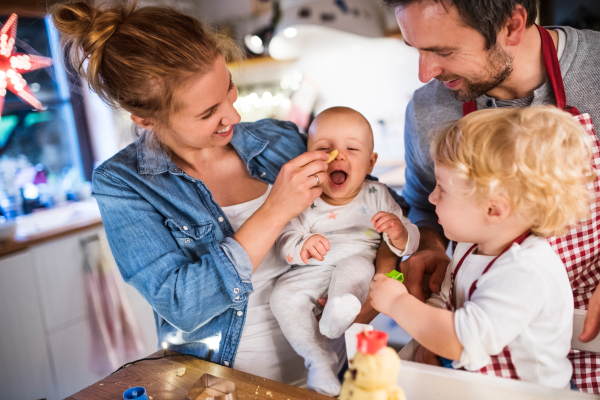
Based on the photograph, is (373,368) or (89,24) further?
(89,24)

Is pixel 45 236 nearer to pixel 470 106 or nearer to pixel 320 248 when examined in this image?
pixel 320 248

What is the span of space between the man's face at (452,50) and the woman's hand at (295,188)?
404mm

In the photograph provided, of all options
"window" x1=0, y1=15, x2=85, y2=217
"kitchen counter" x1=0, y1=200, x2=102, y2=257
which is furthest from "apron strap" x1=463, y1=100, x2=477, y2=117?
"window" x1=0, y1=15, x2=85, y2=217

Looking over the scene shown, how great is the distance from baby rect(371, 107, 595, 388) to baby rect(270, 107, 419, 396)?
301 millimetres

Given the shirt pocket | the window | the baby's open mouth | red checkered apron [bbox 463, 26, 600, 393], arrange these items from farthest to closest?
the window
the baby's open mouth
the shirt pocket
red checkered apron [bbox 463, 26, 600, 393]

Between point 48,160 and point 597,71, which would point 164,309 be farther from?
point 48,160

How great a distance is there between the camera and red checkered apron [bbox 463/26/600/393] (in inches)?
38.6

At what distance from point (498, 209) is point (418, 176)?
0.77 meters

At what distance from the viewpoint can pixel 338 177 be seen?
1354 millimetres

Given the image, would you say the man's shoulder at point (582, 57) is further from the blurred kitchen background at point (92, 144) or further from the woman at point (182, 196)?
the blurred kitchen background at point (92, 144)

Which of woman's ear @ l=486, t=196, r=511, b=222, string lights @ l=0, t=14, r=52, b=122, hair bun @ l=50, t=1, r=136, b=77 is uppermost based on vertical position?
string lights @ l=0, t=14, r=52, b=122

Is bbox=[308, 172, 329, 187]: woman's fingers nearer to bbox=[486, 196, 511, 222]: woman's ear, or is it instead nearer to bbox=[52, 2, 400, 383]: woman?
bbox=[52, 2, 400, 383]: woman

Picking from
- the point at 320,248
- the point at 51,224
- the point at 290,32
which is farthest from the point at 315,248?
the point at 290,32

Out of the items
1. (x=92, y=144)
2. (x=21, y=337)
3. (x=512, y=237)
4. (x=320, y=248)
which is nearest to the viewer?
(x=512, y=237)
